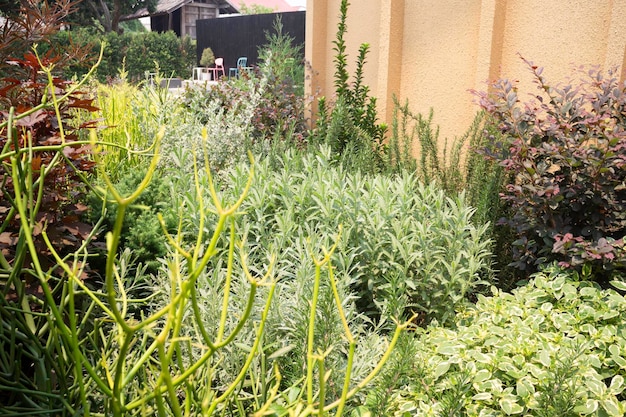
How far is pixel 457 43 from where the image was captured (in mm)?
5410

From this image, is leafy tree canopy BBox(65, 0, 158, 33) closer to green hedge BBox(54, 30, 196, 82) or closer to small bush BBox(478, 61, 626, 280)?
green hedge BBox(54, 30, 196, 82)

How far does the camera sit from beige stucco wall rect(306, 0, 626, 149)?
14.4ft

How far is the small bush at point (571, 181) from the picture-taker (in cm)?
299

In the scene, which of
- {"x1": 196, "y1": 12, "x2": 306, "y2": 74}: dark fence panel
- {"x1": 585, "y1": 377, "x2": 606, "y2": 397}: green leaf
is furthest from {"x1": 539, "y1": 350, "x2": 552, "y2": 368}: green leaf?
{"x1": 196, "y1": 12, "x2": 306, "y2": 74}: dark fence panel

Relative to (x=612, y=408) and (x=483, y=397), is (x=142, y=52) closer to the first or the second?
(x=483, y=397)

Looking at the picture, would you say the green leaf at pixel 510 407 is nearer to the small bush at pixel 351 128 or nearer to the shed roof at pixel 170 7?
the small bush at pixel 351 128

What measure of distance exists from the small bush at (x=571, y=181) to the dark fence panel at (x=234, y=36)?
91.4 ft

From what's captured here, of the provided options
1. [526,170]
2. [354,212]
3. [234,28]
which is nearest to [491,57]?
[526,170]

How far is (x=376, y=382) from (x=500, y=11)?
398cm

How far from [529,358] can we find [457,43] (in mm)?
3804

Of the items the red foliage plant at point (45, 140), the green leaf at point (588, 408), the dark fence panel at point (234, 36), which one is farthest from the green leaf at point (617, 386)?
the dark fence panel at point (234, 36)

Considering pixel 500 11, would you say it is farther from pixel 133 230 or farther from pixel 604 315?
pixel 133 230

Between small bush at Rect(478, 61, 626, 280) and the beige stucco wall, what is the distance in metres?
0.83

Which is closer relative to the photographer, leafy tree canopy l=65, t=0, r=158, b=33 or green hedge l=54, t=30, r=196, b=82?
green hedge l=54, t=30, r=196, b=82
